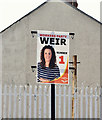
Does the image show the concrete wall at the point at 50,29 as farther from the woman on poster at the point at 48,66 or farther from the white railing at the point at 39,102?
the white railing at the point at 39,102

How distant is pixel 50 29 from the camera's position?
8.74 metres

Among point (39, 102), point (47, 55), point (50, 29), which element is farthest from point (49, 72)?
point (50, 29)

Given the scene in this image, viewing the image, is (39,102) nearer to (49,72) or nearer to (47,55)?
(49,72)

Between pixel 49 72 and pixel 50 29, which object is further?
pixel 50 29

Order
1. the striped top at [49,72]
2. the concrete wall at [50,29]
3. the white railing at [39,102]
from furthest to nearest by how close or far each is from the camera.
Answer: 1. the concrete wall at [50,29]
2. the striped top at [49,72]
3. the white railing at [39,102]

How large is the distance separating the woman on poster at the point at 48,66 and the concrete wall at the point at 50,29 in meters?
0.45

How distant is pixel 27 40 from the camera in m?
8.63

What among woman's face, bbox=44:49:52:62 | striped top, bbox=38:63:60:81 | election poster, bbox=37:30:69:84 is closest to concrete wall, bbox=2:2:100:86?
election poster, bbox=37:30:69:84

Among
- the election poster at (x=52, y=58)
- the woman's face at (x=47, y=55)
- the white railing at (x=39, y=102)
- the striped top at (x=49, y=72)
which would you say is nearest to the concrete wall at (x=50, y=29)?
the election poster at (x=52, y=58)

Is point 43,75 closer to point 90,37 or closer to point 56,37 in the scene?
point 56,37

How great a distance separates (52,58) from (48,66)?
14.6 inches

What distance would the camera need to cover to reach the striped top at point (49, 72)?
324 inches

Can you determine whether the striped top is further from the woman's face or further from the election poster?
the woman's face

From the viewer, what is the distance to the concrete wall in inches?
337
